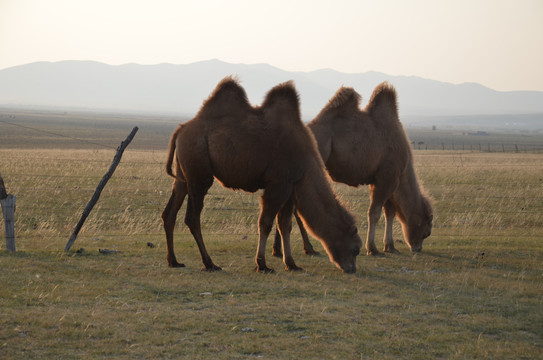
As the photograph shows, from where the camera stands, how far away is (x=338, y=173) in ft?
40.8

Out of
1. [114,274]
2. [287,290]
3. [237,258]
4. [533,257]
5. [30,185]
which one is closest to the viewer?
[287,290]

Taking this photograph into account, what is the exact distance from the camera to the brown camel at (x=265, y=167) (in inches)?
395

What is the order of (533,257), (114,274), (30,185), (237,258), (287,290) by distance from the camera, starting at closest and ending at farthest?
(287,290), (114,274), (237,258), (533,257), (30,185)

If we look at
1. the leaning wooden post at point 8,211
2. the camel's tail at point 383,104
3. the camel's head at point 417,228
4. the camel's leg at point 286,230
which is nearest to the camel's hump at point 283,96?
the camel's leg at point 286,230

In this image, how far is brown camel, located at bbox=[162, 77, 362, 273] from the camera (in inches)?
395

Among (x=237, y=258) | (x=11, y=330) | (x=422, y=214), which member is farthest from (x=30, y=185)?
(x=11, y=330)

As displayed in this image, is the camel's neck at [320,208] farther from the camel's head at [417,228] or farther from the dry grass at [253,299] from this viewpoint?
the camel's head at [417,228]

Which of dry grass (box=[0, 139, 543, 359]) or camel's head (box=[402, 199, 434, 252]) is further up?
camel's head (box=[402, 199, 434, 252])

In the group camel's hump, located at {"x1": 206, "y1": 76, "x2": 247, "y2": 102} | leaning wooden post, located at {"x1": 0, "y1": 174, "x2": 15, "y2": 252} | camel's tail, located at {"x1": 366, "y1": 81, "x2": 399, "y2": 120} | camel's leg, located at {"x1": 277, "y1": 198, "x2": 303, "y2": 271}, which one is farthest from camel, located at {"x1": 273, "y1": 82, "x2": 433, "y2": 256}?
leaning wooden post, located at {"x1": 0, "y1": 174, "x2": 15, "y2": 252}

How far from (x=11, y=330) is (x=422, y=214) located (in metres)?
8.39

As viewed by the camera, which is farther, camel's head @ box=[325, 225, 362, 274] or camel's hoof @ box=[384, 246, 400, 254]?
camel's hoof @ box=[384, 246, 400, 254]

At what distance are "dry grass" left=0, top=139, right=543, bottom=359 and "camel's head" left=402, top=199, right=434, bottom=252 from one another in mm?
418

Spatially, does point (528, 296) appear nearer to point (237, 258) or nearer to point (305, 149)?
point (305, 149)

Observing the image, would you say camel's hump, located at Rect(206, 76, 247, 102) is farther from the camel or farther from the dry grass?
the dry grass
